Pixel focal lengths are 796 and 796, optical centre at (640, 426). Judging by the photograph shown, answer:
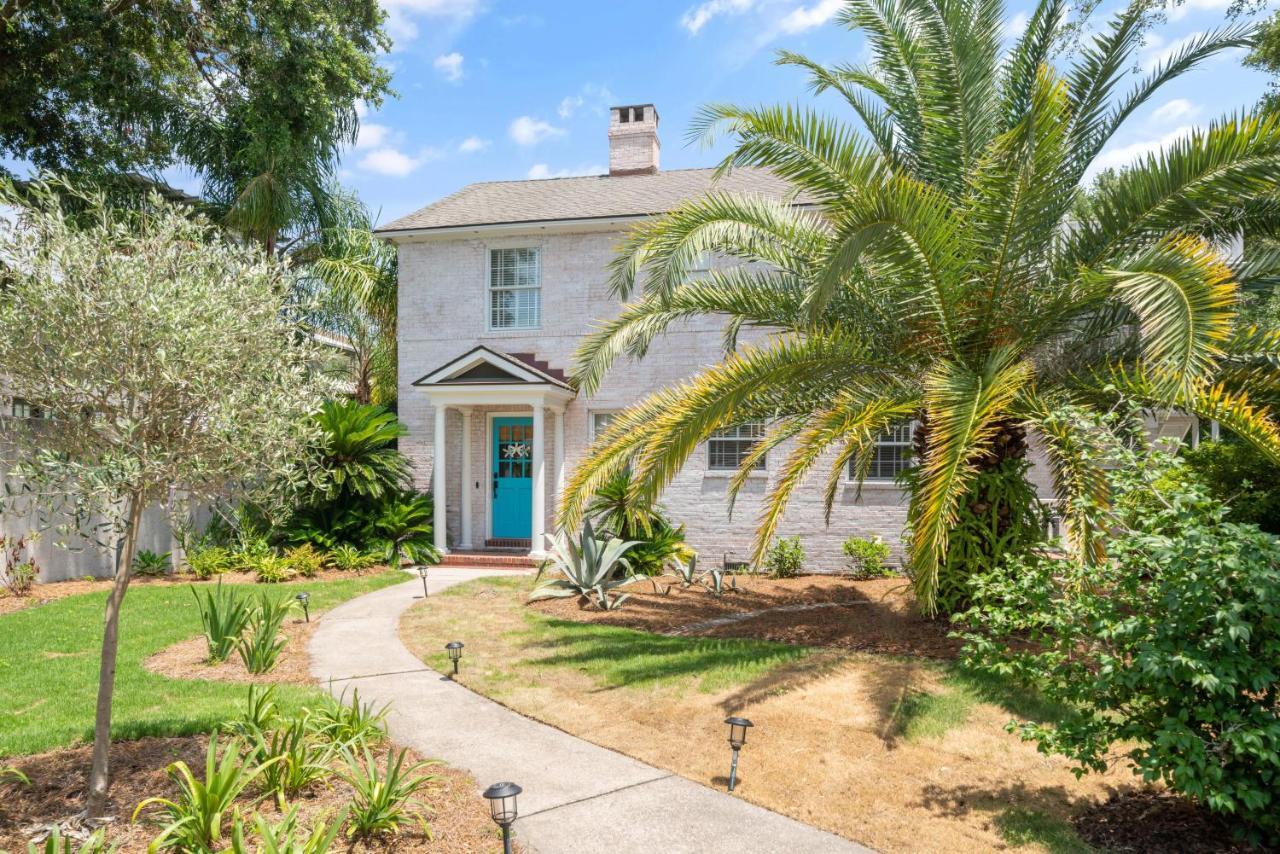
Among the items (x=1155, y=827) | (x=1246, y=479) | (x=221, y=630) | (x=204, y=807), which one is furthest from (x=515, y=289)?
(x=1155, y=827)

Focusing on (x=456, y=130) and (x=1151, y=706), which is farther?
(x=456, y=130)

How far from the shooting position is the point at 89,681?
7.16 metres

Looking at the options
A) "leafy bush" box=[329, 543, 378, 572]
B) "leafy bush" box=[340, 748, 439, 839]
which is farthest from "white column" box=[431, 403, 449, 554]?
"leafy bush" box=[340, 748, 439, 839]

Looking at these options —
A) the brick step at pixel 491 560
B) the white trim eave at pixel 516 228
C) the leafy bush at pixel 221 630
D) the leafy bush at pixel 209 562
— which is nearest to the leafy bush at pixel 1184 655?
the leafy bush at pixel 221 630

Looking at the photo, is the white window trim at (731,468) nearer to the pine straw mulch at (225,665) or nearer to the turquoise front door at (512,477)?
the turquoise front door at (512,477)

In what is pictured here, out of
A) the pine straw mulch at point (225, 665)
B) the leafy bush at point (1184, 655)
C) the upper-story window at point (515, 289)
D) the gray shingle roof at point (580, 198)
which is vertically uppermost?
the gray shingle roof at point (580, 198)

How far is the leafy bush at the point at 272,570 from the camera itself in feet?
40.5

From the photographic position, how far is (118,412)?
4285 mm

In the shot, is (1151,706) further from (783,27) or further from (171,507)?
(783,27)

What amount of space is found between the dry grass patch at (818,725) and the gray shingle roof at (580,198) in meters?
9.31

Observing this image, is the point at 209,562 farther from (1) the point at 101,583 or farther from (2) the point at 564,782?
(2) the point at 564,782

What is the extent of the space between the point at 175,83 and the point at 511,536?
39.6 ft

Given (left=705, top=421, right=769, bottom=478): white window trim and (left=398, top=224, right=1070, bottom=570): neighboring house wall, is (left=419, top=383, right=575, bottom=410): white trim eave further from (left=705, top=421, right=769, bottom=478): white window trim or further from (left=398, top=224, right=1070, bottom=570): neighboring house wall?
(left=705, top=421, right=769, bottom=478): white window trim

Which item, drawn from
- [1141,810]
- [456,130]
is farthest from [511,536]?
[1141,810]
